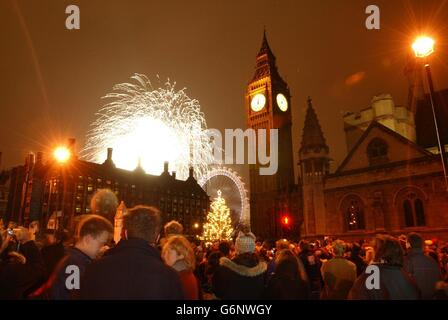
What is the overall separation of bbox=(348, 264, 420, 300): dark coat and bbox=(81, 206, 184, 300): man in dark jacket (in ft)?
8.51

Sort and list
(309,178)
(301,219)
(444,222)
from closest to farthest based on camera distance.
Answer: (444,222)
(309,178)
(301,219)

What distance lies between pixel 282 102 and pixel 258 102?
589 centimetres

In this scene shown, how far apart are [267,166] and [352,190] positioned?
3144 centimetres

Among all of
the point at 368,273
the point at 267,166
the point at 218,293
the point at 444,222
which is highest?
the point at 267,166

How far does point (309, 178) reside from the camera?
37.9 metres

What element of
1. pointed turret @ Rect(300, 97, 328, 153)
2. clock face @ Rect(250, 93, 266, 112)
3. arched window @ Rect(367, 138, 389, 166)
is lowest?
arched window @ Rect(367, 138, 389, 166)

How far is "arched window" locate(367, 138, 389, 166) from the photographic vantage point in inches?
1302

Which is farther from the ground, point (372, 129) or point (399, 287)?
point (372, 129)

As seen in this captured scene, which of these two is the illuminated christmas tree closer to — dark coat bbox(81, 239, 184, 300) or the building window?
the building window

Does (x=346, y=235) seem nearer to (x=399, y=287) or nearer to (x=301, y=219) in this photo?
(x=301, y=219)

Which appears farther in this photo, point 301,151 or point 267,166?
point 267,166

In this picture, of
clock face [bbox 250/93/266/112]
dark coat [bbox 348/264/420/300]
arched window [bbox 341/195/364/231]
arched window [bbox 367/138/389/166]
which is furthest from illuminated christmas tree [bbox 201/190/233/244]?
dark coat [bbox 348/264/420/300]

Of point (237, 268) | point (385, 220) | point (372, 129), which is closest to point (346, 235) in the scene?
point (385, 220)

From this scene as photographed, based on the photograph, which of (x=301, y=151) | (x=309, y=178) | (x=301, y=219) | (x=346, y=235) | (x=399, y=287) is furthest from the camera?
(x=301, y=219)
